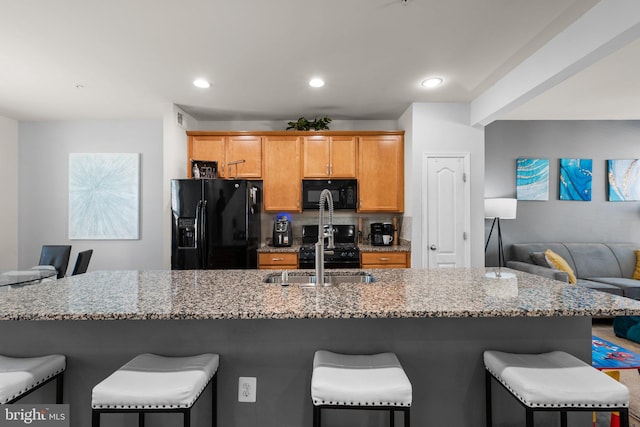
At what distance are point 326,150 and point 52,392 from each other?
3288 mm

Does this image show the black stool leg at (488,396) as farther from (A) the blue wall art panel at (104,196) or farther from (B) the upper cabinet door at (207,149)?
(A) the blue wall art panel at (104,196)

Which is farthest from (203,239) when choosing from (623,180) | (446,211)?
(623,180)

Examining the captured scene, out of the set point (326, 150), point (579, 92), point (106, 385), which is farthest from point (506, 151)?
point (106, 385)

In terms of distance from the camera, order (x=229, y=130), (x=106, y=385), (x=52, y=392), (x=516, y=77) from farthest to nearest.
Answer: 1. (x=229, y=130)
2. (x=516, y=77)
3. (x=52, y=392)
4. (x=106, y=385)

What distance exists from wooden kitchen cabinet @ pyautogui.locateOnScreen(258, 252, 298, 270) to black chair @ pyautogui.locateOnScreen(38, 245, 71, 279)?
199 centimetres

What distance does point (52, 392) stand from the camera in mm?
1635

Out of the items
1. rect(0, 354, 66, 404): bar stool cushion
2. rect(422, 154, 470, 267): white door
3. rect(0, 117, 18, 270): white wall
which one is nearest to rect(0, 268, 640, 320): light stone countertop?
rect(0, 354, 66, 404): bar stool cushion

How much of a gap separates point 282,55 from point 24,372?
245cm

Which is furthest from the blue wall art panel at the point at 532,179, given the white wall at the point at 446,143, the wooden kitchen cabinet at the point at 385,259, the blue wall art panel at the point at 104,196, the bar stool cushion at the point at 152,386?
the blue wall art panel at the point at 104,196

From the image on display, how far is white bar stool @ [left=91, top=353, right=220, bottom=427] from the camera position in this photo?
1.22 meters

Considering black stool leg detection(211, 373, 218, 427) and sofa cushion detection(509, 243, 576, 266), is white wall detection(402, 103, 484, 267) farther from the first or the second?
black stool leg detection(211, 373, 218, 427)

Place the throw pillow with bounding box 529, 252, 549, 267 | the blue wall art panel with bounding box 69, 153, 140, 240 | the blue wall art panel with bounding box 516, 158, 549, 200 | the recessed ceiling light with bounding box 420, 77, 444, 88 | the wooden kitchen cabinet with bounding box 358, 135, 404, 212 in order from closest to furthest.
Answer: the recessed ceiling light with bounding box 420, 77, 444, 88
the throw pillow with bounding box 529, 252, 549, 267
the wooden kitchen cabinet with bounding box 358, 135, 404, 212
the blue wall art panel with bounding box 69, 153, 140, 240
the blue wall art panel with bounding box 516, 158, 549, 200

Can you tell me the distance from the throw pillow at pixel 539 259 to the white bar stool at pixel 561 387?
302cm

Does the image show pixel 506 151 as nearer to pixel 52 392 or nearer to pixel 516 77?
pixel 516 77
